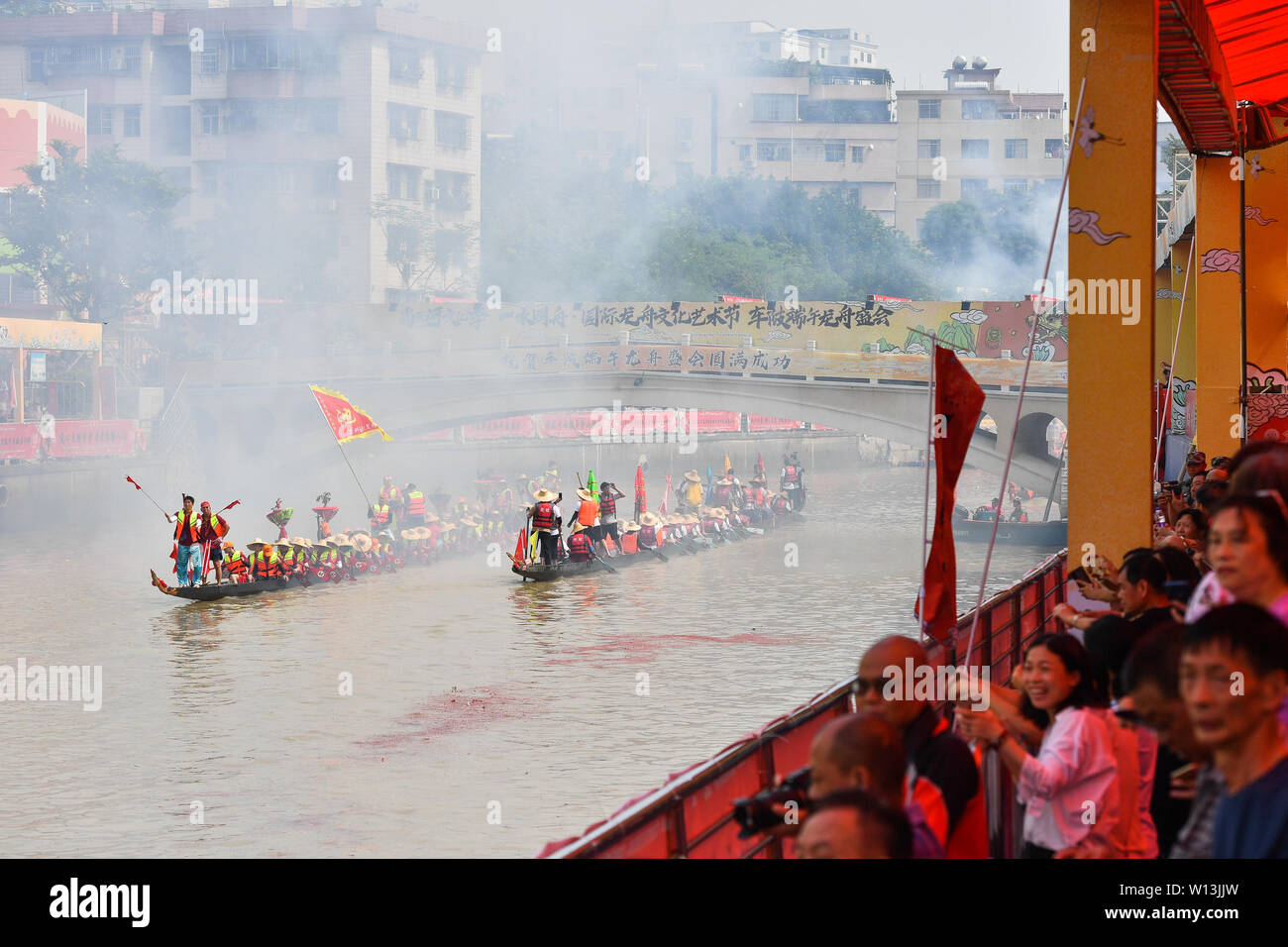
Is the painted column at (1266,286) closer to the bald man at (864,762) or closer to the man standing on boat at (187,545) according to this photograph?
the bald man at (864,762)

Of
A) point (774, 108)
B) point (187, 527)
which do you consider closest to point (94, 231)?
point (187, 527)

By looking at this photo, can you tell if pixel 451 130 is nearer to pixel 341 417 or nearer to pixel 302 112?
pixel 302 112

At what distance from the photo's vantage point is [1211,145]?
16.0 meters

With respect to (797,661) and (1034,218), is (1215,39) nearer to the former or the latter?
(797,661)

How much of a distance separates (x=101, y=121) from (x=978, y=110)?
55.4m

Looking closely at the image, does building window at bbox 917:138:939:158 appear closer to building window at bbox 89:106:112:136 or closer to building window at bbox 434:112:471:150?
building window at bbox 434:112:471:150

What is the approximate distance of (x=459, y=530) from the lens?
115 feet

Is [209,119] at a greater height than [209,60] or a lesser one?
lesser

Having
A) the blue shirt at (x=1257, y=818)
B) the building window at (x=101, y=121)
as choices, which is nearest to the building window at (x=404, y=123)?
the building window at (x=101, y=121)

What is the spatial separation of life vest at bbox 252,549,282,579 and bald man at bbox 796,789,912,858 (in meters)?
25.9

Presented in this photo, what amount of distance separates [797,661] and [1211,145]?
9.93m

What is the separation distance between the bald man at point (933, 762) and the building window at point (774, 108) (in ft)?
320
